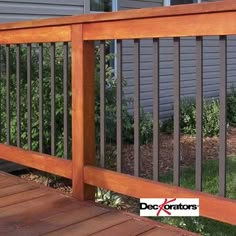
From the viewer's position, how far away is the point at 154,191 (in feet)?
9.32

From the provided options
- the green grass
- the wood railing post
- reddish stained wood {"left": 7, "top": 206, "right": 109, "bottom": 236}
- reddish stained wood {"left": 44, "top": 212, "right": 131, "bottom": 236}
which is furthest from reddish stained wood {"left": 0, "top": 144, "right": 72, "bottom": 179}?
the green grass

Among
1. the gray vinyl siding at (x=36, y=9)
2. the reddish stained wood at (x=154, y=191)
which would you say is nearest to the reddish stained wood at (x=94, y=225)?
the reddish stained wood at (x=154, y=191)

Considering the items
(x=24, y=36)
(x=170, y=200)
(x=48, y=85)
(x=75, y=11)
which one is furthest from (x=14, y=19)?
(x=170, y=200)

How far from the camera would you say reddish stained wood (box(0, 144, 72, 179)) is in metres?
3.48

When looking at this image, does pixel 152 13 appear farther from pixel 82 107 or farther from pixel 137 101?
pixel 82 107

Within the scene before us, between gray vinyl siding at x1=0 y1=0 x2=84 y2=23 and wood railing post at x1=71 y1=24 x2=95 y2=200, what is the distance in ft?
9.19

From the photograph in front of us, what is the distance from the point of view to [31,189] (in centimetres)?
366

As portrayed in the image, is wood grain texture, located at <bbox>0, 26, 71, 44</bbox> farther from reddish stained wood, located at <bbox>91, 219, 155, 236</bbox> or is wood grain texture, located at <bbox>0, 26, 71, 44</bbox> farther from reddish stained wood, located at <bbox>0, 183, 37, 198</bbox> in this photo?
reddish stained wood, located at <bbox>91, 219, 155, 236</bbox>

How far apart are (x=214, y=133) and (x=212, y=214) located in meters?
5.40

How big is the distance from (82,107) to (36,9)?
3.29 meters

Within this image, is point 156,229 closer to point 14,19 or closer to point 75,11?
point 14,19

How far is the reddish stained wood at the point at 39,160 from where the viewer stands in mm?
3482

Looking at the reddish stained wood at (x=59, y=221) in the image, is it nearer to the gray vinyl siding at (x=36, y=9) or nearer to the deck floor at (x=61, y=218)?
the deck floor at (x=61, y=218)

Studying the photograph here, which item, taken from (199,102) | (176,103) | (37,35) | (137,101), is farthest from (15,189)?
(199,102)
